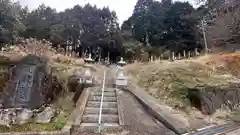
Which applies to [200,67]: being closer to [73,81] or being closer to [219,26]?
[219,26]

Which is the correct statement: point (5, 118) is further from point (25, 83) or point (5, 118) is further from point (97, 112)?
point (97, 112)

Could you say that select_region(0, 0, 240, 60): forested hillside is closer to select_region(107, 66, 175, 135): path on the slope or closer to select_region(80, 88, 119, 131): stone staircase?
select_region(80, 88, 119, 131): stone staircase

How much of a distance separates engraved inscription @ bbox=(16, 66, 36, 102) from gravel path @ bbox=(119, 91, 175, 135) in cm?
280

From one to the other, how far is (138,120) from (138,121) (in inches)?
2.5

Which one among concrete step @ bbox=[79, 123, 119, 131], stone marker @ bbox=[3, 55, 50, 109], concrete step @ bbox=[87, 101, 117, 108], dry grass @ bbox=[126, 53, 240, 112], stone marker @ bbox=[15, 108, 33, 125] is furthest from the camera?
dry grass @ bbox=[126, 53, 240, 112]

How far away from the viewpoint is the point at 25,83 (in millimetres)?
6809

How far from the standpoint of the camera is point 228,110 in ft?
24.7

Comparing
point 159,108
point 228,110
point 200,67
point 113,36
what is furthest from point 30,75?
point 113,36

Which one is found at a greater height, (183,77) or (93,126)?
(183,77)

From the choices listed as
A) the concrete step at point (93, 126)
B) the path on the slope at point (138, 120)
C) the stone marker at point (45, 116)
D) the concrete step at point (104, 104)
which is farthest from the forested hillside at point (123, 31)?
the concrete step at point (93, 126)

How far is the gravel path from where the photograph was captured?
532 cm

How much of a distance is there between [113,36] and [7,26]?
11.3m

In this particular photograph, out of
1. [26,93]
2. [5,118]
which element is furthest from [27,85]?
[5,118]

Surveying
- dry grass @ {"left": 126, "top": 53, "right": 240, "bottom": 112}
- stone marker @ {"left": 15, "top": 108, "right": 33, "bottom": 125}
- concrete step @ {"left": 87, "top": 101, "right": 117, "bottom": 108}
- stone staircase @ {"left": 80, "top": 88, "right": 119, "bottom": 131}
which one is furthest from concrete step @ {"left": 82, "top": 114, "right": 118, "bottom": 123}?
dry grass @ {"left": 126, "top": 53, "right": 240, "bottom": 112}
